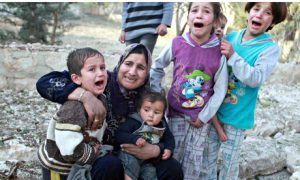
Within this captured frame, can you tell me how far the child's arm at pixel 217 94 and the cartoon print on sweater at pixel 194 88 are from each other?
0.05 meters

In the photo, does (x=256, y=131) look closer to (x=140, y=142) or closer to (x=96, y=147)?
(x=140, y=142)

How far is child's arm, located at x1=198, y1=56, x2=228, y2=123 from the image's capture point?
2314 millimetres

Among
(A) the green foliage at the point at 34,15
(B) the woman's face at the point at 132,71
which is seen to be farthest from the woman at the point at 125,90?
(A) the green foliage at the point at 34,15

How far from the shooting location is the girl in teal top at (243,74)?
2.22m

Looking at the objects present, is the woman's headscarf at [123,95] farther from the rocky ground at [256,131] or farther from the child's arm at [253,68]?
the rocky ground at [256,131]

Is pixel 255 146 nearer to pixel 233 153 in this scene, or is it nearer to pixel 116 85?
pixel 233 153

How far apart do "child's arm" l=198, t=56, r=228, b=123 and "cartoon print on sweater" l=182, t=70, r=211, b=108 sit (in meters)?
0.05

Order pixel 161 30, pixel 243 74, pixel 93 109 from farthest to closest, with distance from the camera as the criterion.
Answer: pixel 161 30 → pixel 243 74 → pixel 93 109

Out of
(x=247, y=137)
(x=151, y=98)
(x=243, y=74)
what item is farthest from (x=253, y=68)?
(x=247, y=137)

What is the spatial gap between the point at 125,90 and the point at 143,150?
0.39 m

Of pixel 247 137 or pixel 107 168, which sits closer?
pixel 107 168

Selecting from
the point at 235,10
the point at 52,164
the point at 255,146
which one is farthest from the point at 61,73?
the point at 235,10

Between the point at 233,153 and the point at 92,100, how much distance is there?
102 cm

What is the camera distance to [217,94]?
91.9 inches
